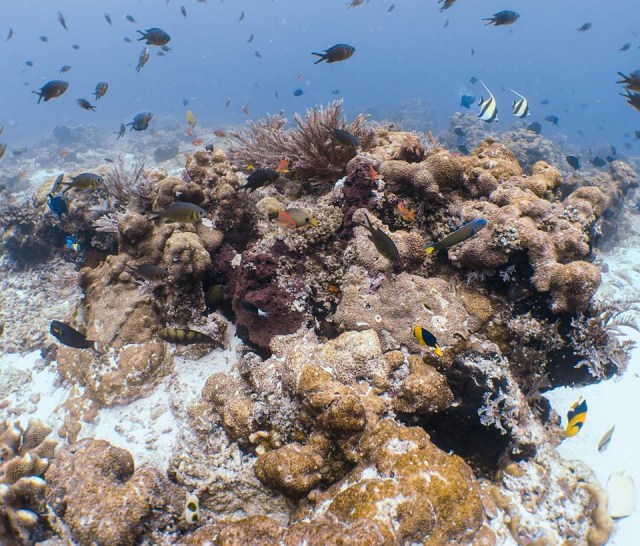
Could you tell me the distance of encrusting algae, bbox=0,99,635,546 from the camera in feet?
8.29

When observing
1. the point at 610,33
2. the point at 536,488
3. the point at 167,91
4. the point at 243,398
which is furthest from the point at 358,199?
the point at 610,33

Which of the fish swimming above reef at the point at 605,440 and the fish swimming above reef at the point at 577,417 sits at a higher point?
the fish swimming above reef at the point at 577,417

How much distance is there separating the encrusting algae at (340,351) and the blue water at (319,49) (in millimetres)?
64432

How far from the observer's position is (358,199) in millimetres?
4215

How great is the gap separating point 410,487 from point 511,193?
3.26 m

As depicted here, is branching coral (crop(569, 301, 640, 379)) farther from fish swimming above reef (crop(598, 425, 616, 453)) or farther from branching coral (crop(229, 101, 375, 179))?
branching coral (crop(229, 101, 375, 179))

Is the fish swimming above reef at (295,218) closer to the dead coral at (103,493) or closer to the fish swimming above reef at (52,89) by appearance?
the dead coral at (103,493)

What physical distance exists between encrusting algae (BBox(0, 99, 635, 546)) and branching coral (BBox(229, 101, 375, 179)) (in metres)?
0.03

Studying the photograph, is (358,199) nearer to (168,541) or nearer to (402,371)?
(402,371)

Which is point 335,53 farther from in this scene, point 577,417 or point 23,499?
point 23,499

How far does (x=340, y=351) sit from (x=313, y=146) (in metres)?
3.08

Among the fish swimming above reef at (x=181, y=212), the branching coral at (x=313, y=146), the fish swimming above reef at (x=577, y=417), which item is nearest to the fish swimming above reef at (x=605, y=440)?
the fish swimming above reef at (x=577, y=417)

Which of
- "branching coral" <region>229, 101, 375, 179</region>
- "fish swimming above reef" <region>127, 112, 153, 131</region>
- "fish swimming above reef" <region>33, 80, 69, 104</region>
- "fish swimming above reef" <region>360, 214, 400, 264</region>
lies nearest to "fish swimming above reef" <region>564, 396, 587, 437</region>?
"fish swimming above reef" <region>360, 214, 400, 264</region>

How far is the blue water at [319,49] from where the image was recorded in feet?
266
